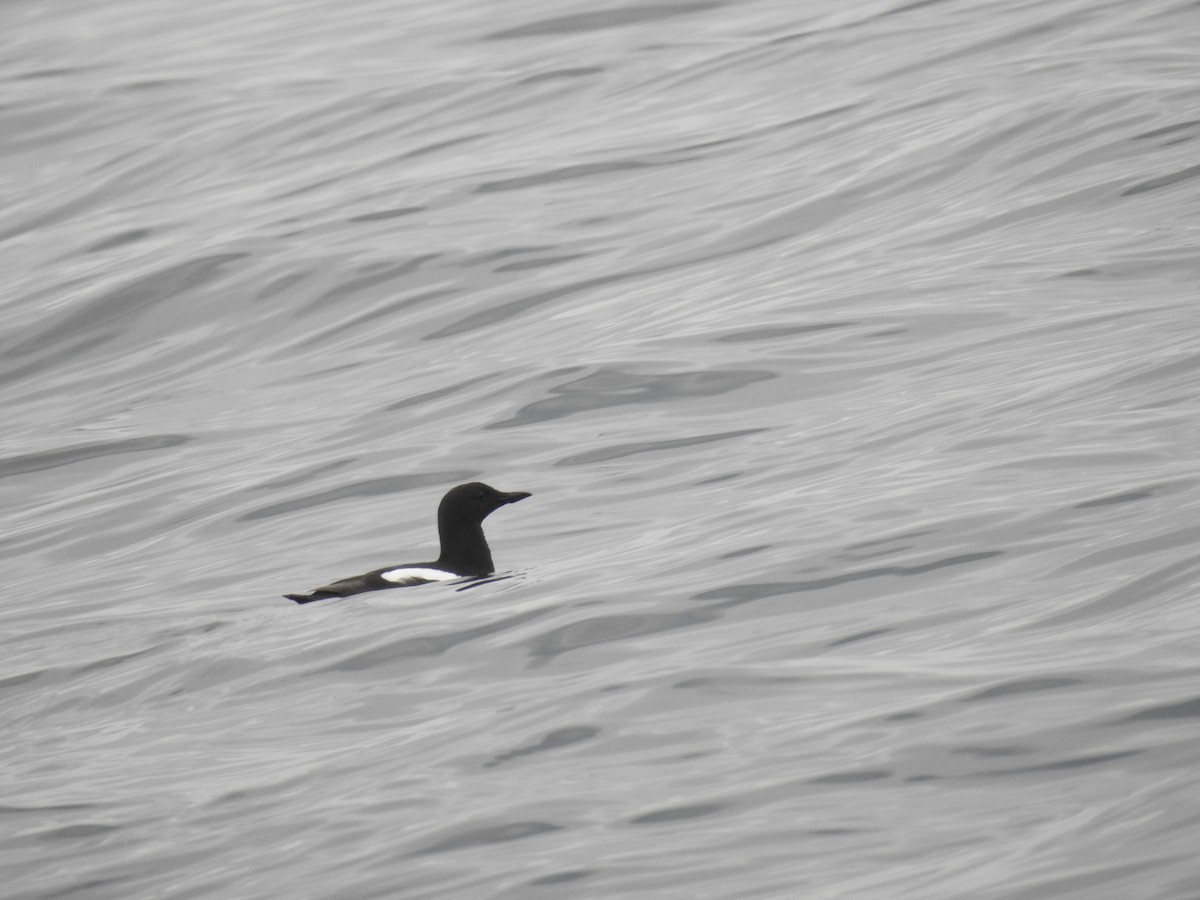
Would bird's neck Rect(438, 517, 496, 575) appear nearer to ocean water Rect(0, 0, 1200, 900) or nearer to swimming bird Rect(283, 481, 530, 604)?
swimming bird Rect(283, 481, 530, 604)

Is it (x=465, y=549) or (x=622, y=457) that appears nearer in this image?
(x=465, y=549)

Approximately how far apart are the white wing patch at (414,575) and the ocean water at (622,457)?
A: 0.29 feet

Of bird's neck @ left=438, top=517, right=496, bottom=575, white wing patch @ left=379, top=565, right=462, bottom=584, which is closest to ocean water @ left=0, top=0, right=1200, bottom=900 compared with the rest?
white wing patch @ left=379, top=565, right=462, bottom=584

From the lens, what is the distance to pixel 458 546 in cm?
1032

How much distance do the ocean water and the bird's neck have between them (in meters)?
0.19

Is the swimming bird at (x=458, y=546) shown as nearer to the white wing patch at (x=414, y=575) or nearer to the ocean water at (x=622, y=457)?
the white wing patch at (x=414, y=575)

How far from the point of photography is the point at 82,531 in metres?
12.4

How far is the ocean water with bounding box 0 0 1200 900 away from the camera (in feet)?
21.6

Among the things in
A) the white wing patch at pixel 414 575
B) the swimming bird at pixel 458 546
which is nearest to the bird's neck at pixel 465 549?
the swimming bird at pixel 458 546

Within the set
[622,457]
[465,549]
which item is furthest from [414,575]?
[622,457]

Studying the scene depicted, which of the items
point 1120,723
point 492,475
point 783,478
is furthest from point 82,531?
point 1120,723

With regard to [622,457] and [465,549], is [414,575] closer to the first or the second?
[465,549]

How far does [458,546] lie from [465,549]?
0.04 m

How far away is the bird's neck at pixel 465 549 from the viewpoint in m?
10.2
